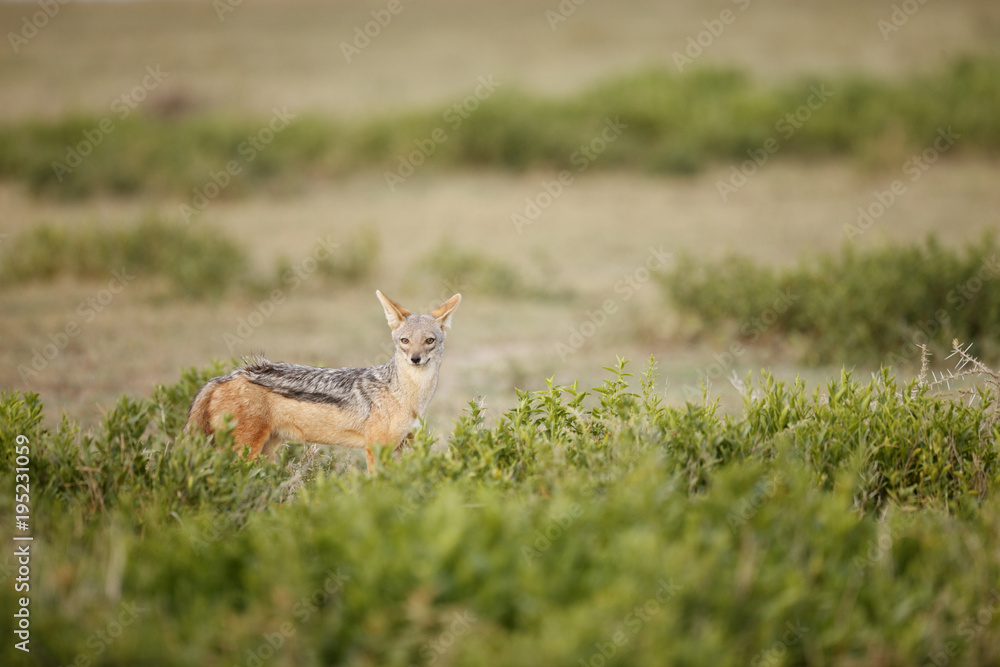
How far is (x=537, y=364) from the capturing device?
9555 millimetres

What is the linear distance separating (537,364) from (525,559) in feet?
20.9

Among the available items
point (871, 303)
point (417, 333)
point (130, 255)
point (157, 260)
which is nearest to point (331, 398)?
point (417, 333)

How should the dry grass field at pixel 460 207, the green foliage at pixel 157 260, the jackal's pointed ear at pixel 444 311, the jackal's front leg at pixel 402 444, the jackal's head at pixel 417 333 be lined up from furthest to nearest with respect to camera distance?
1. the green foliage at pixel 157 260
2. the dry grass field at pixel 460 207
3. the jackal's pointed ear at pixel 444 311
4. the jackal's front leg at pixel 402 444
5. the jackal's head at pixel 417 333

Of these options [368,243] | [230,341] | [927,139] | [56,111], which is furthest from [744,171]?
[56,111]

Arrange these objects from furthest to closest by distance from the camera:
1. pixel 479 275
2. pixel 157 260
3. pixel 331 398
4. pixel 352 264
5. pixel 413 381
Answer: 1. pixel 352 264
2. pixel 157 260
3. pixel 479 275
4. pixel 413 381
5. pixel 331 398

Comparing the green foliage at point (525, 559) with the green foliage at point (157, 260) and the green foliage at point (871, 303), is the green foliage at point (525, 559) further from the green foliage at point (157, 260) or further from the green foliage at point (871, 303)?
the green foliage at point (157, 260)

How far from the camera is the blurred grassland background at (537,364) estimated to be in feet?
10.0

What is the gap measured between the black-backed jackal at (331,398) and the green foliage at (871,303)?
5236 millimetres

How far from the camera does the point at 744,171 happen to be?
2173cm

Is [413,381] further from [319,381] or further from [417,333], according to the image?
[319,381]

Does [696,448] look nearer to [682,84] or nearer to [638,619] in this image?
[638,619]

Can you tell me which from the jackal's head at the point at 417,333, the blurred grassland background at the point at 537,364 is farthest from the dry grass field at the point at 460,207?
the jackal's head at the point at 417,333

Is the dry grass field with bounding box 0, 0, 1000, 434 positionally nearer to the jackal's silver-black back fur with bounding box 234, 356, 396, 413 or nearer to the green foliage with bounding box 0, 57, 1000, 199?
the green foliage with bounding box 0, 57, 1000, 199

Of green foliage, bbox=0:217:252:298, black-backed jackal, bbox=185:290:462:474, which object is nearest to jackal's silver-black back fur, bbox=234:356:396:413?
black-backed jackal, bbox=185:290:462:474
